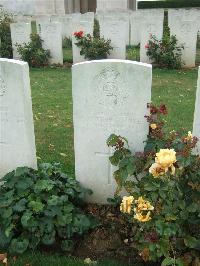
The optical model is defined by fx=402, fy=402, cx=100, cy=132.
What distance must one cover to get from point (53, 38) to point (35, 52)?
0.57m

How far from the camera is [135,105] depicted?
347cm

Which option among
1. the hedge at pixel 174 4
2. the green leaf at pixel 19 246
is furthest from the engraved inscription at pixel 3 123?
the hedge at pixel 174 4

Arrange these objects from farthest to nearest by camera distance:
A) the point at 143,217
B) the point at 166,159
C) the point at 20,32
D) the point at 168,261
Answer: the point at 20,32 → the point at 143,217 → the point at 168,261 → the point at 166,159

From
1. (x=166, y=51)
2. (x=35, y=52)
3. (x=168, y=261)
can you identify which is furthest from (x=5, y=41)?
(x=168, y=261)

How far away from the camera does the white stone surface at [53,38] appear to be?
9930mm

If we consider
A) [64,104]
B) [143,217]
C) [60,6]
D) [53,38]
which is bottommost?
[64,104]

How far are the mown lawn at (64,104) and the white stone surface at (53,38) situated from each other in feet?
1.62

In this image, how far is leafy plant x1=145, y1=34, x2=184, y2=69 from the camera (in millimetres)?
9414

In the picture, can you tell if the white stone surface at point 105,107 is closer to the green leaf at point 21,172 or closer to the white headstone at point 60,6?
the green leaf at point 21,172

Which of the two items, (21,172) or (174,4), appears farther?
(174,4)

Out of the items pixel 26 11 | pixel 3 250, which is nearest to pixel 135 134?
pixel 3 250

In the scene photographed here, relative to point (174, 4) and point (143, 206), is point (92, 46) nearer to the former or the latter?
point (143, 206)

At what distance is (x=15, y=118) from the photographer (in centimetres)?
373

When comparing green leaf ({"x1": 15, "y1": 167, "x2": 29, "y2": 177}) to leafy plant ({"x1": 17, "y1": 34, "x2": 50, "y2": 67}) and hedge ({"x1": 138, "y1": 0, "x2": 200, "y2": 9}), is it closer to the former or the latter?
leafy plant ({"x1": 17, "y1": 34, "x2": 50, "y2": 67})
